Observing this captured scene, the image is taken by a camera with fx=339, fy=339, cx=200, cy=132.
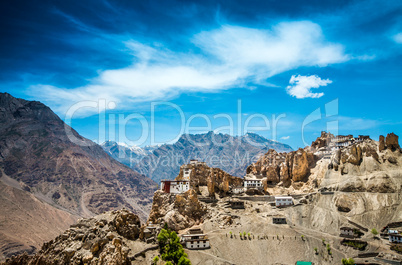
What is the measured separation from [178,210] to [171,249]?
17.3 meters

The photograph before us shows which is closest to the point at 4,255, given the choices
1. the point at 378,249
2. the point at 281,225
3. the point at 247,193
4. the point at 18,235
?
the point at 18,235

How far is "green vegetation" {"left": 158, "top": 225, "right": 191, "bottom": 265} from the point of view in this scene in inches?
2670

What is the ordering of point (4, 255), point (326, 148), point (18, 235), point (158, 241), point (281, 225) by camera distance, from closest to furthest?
point (158, 241) < point (281, 225) < point (326, 148) < point (4, 255) < point (18, 235)

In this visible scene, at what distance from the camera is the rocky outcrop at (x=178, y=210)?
3314 inches

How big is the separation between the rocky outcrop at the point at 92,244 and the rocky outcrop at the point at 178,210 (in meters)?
13.6

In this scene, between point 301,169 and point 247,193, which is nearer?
point 247,193

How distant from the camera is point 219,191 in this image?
10669 cm

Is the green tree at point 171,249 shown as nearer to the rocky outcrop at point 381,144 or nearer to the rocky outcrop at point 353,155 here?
the rocky outcrop at point 353,155

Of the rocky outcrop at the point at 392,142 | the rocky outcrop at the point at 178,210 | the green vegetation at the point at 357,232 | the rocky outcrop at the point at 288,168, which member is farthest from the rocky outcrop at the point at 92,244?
the rocky outcrop at the point at 392,142

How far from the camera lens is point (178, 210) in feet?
285

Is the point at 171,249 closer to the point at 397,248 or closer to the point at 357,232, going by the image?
the point at 357,232

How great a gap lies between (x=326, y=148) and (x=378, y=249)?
58132 mm

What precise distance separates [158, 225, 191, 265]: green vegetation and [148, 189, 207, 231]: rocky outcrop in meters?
9.37

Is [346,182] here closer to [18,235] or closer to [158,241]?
[158,241]
